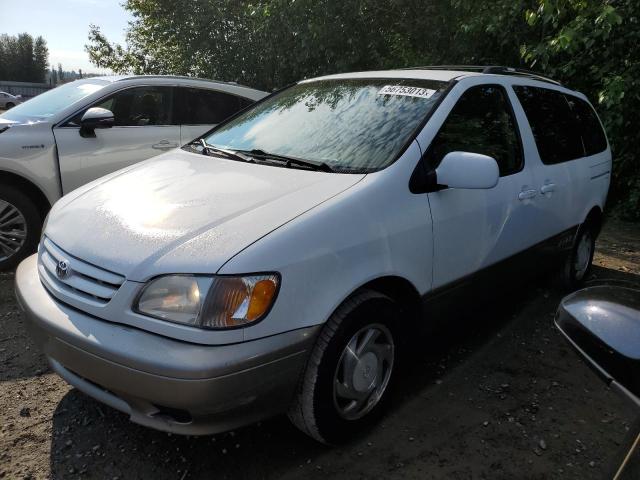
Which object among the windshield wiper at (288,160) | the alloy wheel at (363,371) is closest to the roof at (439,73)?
the windshield wiper at (288,160)

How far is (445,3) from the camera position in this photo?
7.88 meters

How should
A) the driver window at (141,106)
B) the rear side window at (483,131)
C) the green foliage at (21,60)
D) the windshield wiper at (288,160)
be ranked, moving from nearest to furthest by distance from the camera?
the windshield wiper at (288,160), the rear side window at (483,131), the driver window at (141,106), the green foliage at (21,60)

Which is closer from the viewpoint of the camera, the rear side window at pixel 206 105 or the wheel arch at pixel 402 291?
the wheel arch at pixel 402 291

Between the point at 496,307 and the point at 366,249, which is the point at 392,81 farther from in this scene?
the point at 496,307

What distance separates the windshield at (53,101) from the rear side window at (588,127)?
407 cm

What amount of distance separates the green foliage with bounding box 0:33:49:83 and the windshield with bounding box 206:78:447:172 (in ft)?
378

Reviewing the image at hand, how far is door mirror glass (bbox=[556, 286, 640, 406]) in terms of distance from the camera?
108 cm

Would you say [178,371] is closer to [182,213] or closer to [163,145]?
[182,213]

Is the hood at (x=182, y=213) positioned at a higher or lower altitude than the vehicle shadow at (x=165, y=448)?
higher

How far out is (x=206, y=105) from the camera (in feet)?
17.7

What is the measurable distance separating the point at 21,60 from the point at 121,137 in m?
119

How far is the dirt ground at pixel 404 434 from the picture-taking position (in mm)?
2240

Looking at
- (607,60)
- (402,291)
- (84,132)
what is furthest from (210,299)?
(607,60)

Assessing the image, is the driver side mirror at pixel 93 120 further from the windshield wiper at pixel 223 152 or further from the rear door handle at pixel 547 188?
the rear door handle at pixel 547 188
